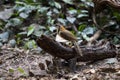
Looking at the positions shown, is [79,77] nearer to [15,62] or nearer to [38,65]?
[38,65]

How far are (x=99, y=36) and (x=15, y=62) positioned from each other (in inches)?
46.2

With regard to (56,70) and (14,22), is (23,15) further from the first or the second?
(56,70)

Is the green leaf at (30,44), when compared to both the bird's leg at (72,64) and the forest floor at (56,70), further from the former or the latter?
the bird's leg at (72,64)

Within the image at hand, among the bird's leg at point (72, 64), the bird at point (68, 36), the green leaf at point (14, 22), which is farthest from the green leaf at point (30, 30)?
the bird's leg at point (72, 64)

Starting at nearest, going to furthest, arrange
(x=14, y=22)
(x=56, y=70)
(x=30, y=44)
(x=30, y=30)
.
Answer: (x=56, y=70)
(x=30, y=44)
(x=30, y=30)
(x=14, y=22)

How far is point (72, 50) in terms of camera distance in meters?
2.85

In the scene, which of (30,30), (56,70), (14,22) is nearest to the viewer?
(56,70)

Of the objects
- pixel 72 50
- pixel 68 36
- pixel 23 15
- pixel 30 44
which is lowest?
pixel 30 44

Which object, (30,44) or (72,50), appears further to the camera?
(30,44)

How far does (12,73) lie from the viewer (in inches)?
117

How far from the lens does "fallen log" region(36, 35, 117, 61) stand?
2695 millimetres

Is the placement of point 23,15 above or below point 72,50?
below

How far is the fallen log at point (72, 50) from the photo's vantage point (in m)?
2.70

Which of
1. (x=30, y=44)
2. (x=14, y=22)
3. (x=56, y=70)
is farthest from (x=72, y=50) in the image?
(x=14, y=22)
